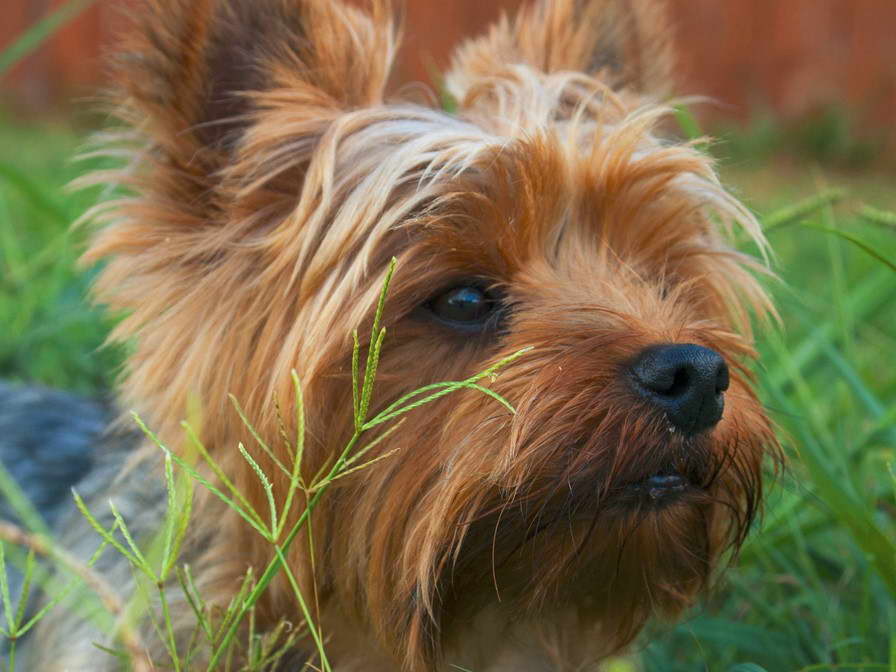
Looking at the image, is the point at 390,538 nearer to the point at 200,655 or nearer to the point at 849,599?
the point at 200,655

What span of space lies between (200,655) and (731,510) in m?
1.23

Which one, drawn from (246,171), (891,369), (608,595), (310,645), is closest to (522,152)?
(246,171)

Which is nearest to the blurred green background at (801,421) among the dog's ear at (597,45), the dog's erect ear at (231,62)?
the dog's ear at (597,45)

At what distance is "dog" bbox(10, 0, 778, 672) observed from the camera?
2094 mm

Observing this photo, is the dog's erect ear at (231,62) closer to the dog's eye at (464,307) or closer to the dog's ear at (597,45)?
the dog's ear at (597,45)

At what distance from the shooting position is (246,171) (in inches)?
99.3

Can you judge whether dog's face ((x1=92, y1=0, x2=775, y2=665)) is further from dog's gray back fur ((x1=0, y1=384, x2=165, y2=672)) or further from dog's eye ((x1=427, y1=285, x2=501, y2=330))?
dog's gray back fur ((x1=0, y1=384, x2=165, y2=672))

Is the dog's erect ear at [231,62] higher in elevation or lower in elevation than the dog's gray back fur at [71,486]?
higher

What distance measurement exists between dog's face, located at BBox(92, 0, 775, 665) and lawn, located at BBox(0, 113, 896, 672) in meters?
0.29

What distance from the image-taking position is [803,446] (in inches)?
107

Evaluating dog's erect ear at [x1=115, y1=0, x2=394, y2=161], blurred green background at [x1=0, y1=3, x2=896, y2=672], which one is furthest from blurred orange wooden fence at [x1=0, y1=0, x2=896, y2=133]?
dog's erect ear at [x1=115, y1=0, x2=394, y2=161]

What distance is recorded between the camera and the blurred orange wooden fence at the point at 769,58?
12586 mm

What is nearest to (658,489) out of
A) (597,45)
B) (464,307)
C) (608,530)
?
(608,530)

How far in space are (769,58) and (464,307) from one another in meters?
11.5
